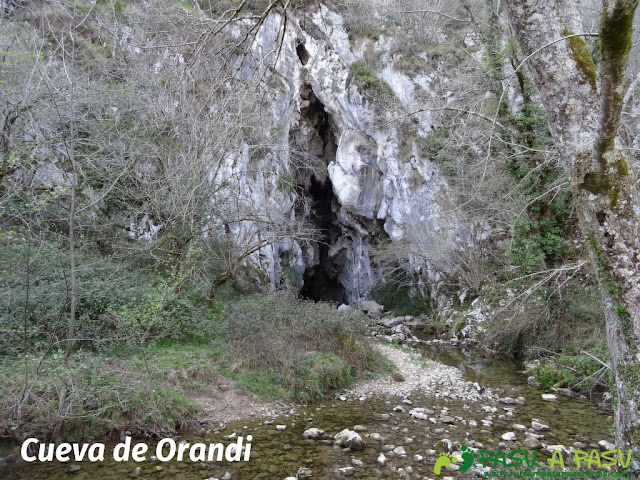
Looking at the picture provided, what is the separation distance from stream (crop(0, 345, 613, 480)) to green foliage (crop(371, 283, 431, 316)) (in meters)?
11.5

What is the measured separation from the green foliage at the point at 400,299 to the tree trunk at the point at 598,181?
635 inches

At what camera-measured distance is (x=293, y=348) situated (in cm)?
751

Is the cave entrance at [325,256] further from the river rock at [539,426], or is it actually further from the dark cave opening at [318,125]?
the river rock at [539,426]

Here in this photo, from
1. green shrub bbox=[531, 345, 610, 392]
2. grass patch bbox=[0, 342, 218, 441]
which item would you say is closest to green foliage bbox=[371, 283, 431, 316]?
green shrub bbox=[531, 345, 610, 392]

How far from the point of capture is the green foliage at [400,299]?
62.1ft

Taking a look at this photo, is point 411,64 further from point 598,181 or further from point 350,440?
point 598,181

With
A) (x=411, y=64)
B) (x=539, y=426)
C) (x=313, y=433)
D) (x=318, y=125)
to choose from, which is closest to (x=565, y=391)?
(x=539, y=426)

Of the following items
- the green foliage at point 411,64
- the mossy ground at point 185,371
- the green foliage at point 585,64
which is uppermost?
the green foliage at point 411,64

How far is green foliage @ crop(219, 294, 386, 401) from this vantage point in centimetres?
683

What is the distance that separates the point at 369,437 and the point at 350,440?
44cm

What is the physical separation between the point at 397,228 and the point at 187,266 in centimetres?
1238

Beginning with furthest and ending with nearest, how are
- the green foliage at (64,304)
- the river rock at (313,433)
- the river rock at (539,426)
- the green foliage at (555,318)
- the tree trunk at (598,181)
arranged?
1. the green foliage at (555,318)
2. the green foliage at (64,304)
3. the river rock at (539,426)
4. the river rock at (313,433)
5. the tree trunk at (598,181)

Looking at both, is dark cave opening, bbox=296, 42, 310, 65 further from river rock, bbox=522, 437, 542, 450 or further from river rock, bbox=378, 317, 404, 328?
river rock, bbox=522, 437, 542, 450

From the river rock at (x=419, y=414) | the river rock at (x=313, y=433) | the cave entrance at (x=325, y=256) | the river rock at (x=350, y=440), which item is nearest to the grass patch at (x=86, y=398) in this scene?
the river rock at (x=313, y=433)
